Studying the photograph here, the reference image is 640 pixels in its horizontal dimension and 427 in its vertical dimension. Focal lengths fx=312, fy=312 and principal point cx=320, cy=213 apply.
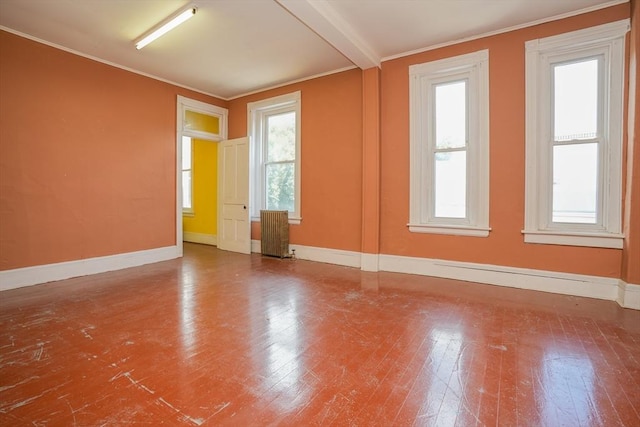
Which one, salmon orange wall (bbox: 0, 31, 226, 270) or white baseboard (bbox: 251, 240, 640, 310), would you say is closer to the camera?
white baseboard (bbox: 251, 240, 640, 310)

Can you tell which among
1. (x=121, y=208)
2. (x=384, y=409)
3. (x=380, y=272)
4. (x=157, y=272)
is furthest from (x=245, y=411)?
(x=121, y=208)

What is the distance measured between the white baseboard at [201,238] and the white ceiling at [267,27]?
3678mm

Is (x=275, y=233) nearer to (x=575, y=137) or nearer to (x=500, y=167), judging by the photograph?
(x=500, y=167)

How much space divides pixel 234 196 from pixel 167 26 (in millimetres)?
3286

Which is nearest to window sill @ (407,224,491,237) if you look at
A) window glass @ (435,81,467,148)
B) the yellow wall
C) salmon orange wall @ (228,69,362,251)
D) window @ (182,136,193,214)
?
salmon orange wall @ (228,69,362,251)

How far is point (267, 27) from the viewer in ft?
12.6

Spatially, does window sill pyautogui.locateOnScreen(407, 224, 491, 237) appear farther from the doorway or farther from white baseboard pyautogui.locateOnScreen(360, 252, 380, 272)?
the doorway

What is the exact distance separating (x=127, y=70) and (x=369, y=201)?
14.3 ft

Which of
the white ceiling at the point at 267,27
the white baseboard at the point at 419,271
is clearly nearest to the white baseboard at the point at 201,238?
the white baseboard at the point at 419,271

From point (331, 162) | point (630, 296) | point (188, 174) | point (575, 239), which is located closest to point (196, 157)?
point (188, 174)

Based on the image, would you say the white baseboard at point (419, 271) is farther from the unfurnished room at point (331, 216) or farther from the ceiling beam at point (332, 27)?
the ceiling beam at point (332, 27)

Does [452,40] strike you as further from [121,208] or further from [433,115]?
[121,208]

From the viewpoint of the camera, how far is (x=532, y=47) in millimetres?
3717

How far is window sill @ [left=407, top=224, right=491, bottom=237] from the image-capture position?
407cm
